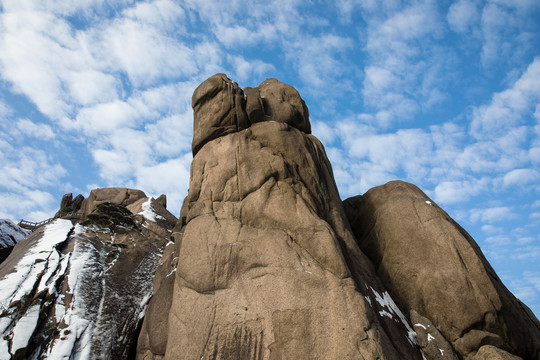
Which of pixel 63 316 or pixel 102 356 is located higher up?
pixel 63 316

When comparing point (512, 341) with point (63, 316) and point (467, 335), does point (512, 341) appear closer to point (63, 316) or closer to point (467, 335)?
point (467, 335)

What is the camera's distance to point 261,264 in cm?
1328

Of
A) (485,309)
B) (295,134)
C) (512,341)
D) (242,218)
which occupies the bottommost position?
(512,341)

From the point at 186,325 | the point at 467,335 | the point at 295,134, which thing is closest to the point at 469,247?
the point at 467,335

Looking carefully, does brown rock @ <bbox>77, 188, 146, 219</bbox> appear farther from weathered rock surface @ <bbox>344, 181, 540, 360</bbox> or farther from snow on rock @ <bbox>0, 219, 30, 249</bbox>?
weathered rock surface @ <bbox>344, 181, 540, 360</bbox>

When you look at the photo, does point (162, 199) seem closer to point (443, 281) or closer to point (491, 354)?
point (443, 281)

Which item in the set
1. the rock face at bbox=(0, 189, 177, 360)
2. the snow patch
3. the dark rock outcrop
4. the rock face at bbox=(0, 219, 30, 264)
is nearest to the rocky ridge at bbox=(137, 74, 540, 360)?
the rock face at bbox=(0, 189, 177, 360)

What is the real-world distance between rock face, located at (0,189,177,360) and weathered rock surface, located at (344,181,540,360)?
1106 cm

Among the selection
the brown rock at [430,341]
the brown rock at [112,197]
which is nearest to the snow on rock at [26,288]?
the brown rock at [112,197]

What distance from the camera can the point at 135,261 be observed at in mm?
19281

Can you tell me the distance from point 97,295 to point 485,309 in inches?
599

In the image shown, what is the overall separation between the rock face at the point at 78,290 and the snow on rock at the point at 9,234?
9716 millimetres

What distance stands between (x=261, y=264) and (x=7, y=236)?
24304mm

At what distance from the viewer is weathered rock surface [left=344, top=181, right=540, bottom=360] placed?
1393cm
